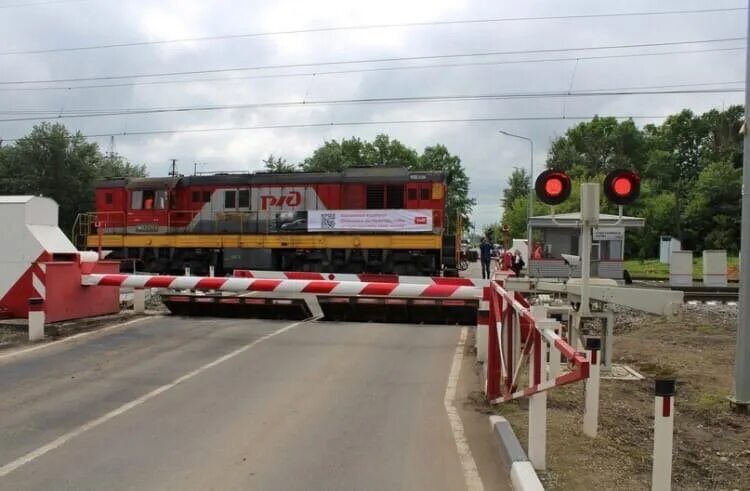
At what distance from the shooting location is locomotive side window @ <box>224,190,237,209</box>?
25.1 meters

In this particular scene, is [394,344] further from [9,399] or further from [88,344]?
[9,399]

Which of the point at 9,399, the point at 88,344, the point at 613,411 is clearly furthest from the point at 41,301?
the point at 613,411

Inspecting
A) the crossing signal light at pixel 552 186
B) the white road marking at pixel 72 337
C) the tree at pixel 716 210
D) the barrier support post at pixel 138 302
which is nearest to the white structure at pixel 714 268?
the crossing signal light at pixel 552 186

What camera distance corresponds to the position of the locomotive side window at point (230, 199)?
2509 cm

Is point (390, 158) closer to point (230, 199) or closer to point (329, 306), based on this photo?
point (230, 199)

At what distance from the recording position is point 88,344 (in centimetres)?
966

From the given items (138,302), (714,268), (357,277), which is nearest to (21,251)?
(138,302)

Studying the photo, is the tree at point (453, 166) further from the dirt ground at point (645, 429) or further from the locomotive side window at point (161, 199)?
the dirt ground at point (645, 429)

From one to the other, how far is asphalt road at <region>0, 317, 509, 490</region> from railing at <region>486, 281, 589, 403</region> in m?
0.48

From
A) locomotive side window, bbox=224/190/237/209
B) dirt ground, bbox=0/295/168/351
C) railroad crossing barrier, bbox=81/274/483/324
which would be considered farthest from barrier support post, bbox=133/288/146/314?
locomotive side window, bbox=224/190/237/209

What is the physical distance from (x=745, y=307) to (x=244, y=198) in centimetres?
2019

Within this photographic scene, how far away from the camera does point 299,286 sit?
10.6 meters

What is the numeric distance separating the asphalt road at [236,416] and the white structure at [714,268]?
18.5m

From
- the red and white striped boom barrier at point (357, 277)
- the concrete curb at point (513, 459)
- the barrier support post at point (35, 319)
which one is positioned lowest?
the concrete curb at point (513, 459)
